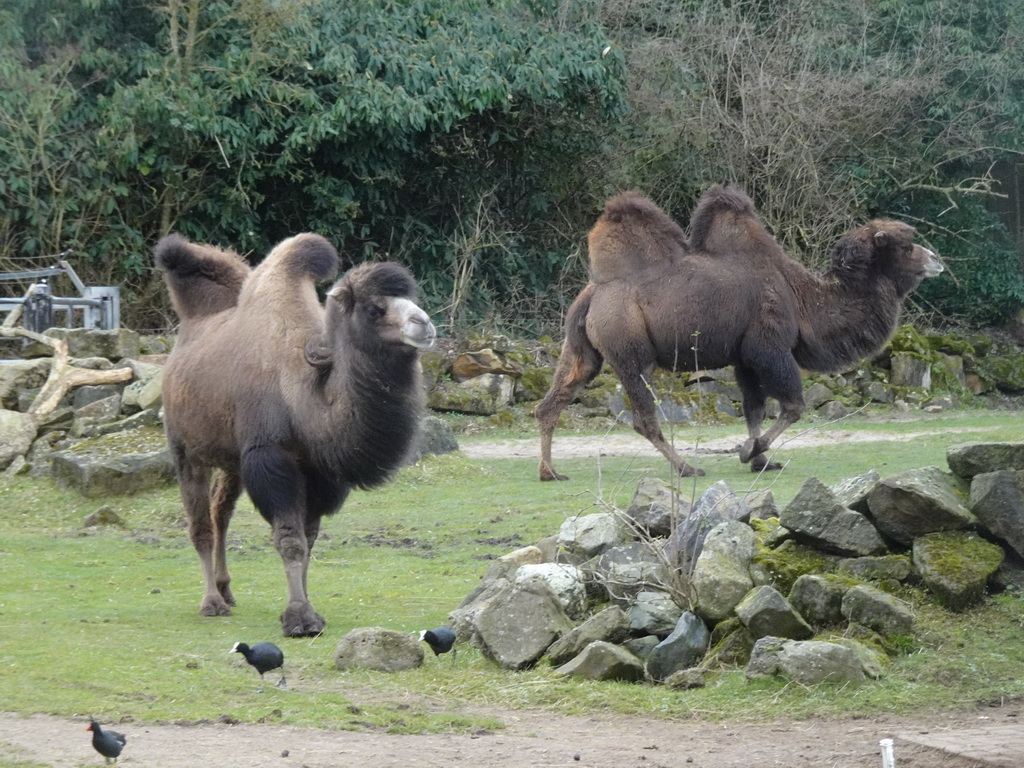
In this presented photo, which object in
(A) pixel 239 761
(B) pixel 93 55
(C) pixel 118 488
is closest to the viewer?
(A) pixel 239 761

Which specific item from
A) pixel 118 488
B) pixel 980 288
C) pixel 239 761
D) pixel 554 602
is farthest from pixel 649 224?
pixel 980 288

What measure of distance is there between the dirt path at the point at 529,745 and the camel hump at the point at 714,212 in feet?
29.6

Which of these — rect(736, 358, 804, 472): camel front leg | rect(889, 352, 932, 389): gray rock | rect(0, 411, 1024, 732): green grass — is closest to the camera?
rect(0, 411, 1024, 732): green grass

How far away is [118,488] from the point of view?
13.5m

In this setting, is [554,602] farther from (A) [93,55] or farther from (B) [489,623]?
(A) [93,55]

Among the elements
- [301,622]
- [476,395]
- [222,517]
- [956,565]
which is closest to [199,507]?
[222,517]

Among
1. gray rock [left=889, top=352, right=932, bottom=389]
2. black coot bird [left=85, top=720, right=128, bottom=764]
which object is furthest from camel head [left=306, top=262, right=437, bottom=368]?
gray rock [left=889, top=352, right=932, bottom=389]

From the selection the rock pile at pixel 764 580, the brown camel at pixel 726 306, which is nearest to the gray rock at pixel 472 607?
the rock pile at pixel 764 580

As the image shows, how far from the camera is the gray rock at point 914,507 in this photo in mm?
7551

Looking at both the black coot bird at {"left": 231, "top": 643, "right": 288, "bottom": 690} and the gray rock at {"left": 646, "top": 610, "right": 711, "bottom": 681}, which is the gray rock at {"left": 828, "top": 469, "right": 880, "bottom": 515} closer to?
the gray rock at {"left": 646, "top": 610, "right": 711, "bottom": 681}

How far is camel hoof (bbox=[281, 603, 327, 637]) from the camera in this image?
7652mm

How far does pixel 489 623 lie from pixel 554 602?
353 millimetres

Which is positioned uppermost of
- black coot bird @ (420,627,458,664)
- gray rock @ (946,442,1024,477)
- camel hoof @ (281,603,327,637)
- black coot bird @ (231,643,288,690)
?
gray rock @ (946,442,1024,477)

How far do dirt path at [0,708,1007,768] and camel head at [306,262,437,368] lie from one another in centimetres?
209
